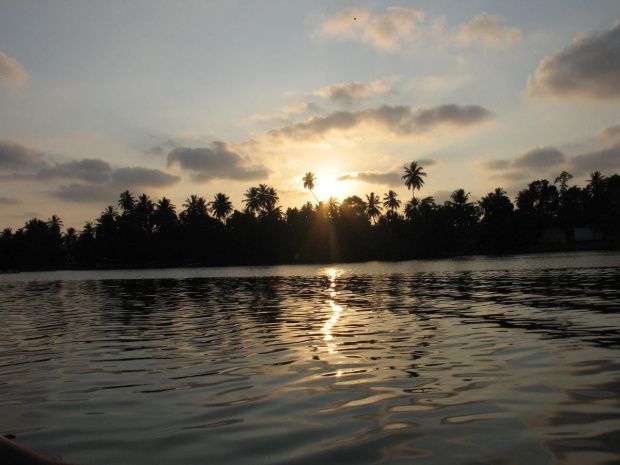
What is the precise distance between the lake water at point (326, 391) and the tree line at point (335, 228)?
9301 centimetres

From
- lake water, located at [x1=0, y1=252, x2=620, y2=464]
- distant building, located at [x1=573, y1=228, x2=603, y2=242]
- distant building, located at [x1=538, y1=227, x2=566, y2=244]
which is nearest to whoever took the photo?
lake water, located at [x1=0, y1=252, x2=620, y2=464]

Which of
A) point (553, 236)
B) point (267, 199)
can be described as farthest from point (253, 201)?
point (553, 236)

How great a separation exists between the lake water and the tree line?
3662 inches

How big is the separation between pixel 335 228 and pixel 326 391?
10146 cm

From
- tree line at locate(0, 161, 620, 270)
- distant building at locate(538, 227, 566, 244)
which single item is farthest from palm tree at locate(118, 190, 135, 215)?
distant building at locate(538, 227, 566, 244)

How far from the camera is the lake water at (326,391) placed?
14.3 ft

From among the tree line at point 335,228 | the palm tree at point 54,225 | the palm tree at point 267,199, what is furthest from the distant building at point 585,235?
the palm tree at point 54,225

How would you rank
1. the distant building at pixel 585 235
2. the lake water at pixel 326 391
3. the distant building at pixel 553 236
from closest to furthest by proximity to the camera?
1. the lake water at pixel 326 391
2. the distant building at pixel 585 235
3. the distant building at pixel 553 236

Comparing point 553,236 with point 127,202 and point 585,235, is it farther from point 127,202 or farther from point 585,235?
point 127,202

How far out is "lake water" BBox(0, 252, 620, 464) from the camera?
4352 millimetres

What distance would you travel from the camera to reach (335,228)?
353ft

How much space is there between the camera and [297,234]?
346 ft

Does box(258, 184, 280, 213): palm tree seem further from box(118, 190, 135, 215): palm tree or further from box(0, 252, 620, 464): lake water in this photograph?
box(0, 252, 620, 464): lake water

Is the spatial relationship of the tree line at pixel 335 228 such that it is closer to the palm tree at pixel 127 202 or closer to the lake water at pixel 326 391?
the palm tree at pixel 127 202
